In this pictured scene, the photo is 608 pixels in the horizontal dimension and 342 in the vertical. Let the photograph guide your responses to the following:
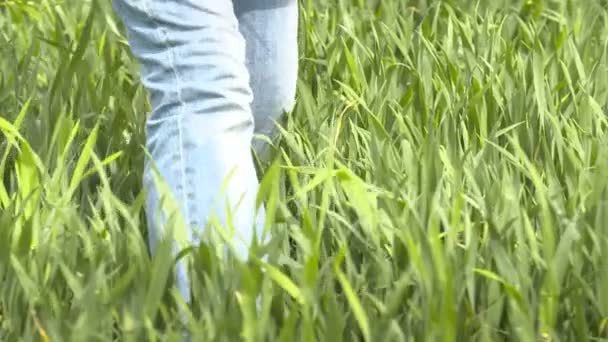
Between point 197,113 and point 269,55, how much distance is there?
1.22 ft

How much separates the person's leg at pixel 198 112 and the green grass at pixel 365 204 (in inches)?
2.3

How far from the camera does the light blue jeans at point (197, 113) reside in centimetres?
176

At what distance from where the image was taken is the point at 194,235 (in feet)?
5.75

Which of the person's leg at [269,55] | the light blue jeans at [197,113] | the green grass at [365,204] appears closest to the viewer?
the green grass at [365,204]

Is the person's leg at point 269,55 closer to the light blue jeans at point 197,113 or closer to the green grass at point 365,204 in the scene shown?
the green grass at point 365,204

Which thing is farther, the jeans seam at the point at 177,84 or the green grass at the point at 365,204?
the jeans seam at the point at 177,84

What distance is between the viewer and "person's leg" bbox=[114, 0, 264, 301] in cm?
177

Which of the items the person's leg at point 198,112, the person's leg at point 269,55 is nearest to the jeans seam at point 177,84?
the person's leg at point 198,112

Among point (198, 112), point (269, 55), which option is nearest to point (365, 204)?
point (198, 112)

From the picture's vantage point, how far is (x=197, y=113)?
5.86ft

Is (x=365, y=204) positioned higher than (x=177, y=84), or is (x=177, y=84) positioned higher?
(x=177, y=84)

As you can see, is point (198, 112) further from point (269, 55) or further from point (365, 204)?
point (269, 55)

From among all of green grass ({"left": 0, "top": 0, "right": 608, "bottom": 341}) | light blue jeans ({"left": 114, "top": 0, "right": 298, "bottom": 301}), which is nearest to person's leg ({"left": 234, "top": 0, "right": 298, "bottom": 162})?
green grass ({"left": 0, "top": 0, "right": 608, "bottom": 341})

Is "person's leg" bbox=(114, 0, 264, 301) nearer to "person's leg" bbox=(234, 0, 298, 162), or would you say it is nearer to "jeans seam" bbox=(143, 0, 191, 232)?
"jeans seam" bbox=(143, 0, 191, 232)
